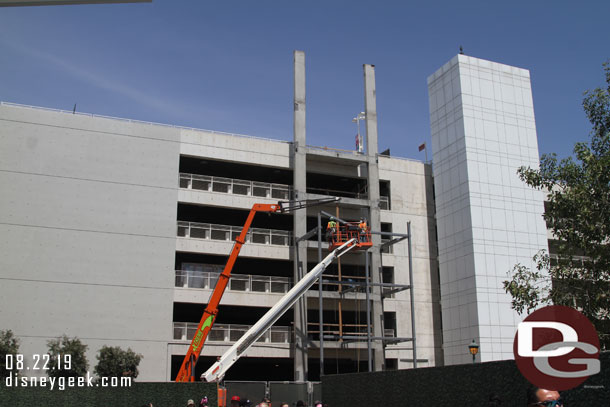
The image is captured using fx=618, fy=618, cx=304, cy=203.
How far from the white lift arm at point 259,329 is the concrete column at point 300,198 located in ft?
17.8

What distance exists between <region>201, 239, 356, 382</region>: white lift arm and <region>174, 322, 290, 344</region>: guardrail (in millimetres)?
7635

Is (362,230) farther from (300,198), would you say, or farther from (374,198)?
(374,198)

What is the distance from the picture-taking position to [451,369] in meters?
19.0

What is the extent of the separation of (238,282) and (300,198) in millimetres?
7411

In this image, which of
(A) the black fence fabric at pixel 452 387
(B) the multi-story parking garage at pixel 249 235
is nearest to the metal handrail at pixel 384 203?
(B) the multi-story parking garage at pixel 249 235

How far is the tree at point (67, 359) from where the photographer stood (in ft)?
114

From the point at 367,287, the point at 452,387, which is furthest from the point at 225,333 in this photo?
the point at 452,387

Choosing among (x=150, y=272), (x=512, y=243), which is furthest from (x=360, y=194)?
(x=150, y=272)

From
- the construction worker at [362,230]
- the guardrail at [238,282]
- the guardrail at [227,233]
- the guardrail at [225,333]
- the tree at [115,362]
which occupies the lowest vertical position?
the tree at [115,362]

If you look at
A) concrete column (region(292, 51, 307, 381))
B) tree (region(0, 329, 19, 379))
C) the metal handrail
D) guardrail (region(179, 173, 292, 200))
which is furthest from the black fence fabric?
the metal handrail

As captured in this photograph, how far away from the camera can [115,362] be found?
36281 mm

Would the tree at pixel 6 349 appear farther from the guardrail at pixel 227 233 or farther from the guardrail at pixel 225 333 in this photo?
the guardrail at pixel 227 233

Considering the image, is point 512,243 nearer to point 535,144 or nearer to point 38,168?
point 535,144

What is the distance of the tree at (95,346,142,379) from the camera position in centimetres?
3603
